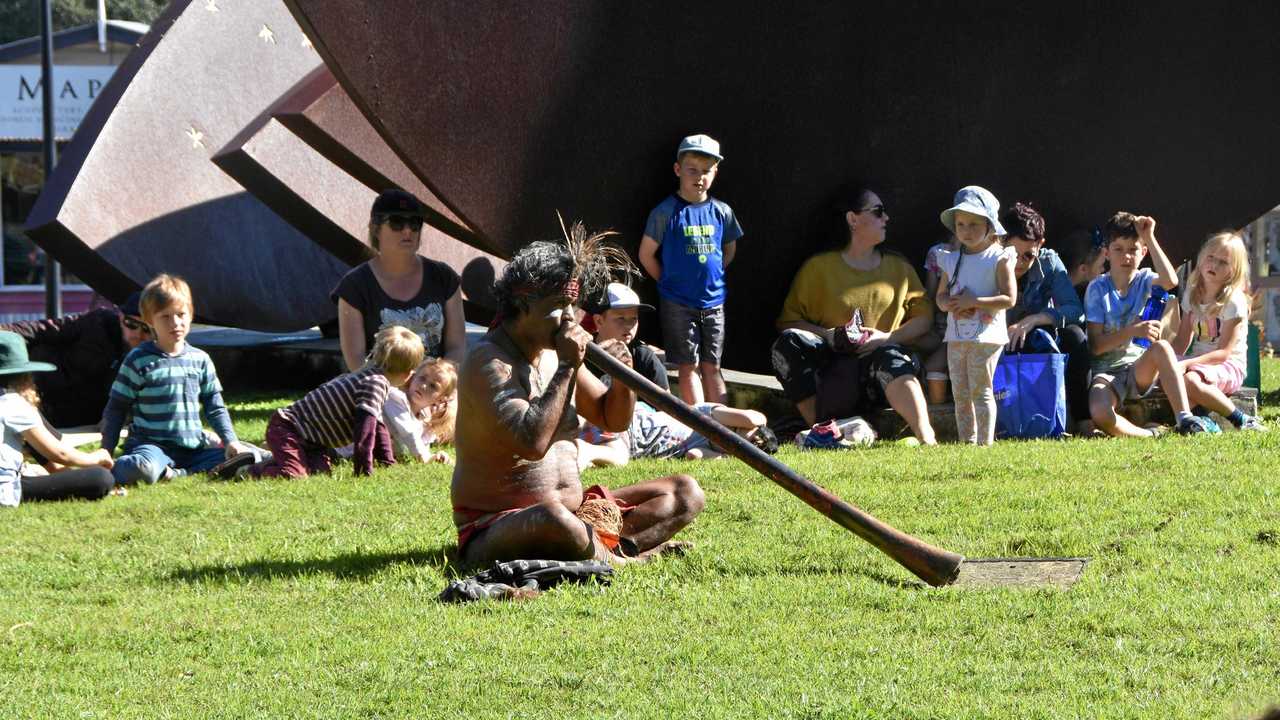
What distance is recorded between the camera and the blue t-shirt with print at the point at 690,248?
28.8 ft

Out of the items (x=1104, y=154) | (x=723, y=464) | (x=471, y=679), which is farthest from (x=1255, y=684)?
(x=1104, y=154)

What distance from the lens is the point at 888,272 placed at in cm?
902

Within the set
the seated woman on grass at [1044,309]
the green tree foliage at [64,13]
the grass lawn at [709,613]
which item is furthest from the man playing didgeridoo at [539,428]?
the green tree foliage at [64,13]

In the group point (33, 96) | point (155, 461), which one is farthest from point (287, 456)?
point (33, 96)

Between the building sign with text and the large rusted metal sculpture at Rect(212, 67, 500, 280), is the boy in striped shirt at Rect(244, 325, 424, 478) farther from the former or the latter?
the building sign with text

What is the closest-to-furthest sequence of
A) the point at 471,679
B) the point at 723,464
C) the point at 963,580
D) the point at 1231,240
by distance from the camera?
the point at 471,679 → the point at 963,580 → the point at 723,464 → the point at 1231,240

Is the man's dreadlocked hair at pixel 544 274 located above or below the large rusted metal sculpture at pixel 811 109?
below

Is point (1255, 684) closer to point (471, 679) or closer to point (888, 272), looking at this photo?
point (471, 679)

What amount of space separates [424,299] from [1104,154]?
4.19 m

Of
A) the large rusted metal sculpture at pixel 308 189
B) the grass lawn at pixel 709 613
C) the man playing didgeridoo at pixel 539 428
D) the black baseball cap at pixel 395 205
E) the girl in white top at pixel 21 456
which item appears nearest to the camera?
the grass lawn at pixel 709 613

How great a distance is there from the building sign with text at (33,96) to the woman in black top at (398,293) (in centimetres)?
1961

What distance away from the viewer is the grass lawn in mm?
3832

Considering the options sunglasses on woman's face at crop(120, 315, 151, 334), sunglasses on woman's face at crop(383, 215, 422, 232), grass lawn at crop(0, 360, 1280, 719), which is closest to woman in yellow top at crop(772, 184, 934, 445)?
grass lawn at crop(0, 360, 1280, 719)

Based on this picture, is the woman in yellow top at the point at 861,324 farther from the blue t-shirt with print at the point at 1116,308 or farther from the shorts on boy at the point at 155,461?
the shorts on boy at the point at 155,461
